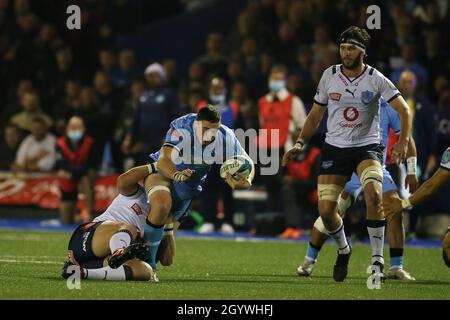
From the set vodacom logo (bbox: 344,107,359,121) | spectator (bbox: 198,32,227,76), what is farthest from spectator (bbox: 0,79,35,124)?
vodacom logo (bbox: 344,107,359,121)

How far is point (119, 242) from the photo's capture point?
10289 millimetres

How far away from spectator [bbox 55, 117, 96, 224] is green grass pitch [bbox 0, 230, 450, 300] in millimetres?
2986

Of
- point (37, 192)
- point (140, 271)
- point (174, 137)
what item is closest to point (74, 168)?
point (37, 192)

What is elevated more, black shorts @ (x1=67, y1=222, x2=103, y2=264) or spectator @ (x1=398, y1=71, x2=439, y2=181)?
spectator @ (x1=398, y1=71, x2=439, y2=181)

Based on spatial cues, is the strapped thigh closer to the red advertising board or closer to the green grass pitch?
the green grass pitch

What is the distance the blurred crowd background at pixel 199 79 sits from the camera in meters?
17.7

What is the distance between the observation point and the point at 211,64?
2048 centimetres

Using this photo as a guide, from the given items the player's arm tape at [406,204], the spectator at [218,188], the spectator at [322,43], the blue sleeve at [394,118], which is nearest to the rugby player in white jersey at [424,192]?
the player's arm tape at [406,204]

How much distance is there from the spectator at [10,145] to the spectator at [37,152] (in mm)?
374

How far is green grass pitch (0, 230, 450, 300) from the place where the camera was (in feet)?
30.7

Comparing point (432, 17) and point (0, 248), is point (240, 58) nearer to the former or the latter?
point (432, 17)

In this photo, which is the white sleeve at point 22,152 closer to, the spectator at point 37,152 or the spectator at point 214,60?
the spectator at point 37,152
